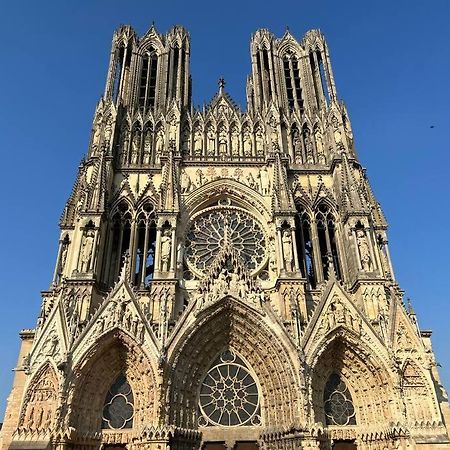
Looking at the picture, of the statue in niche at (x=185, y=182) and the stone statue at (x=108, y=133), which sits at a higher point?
the stone statue at (x=108, y=133)

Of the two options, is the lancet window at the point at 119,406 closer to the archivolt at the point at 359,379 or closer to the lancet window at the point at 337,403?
the archivolt at the point at 359,379

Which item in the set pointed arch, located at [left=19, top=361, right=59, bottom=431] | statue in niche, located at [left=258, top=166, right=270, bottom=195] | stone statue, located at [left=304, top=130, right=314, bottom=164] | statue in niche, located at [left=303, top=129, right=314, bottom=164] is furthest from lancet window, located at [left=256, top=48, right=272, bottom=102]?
pointed arch, located at [left=19, top=361, right=59, bottom=431]

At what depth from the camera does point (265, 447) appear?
49.1 feet

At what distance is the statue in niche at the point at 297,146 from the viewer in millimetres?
21859

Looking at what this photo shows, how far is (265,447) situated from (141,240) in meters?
9.66

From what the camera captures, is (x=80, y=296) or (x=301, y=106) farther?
(x=301, y=106)

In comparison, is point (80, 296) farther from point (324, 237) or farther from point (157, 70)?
point (157, 70)

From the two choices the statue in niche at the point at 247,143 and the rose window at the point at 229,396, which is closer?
the rose window at the point at 229,396

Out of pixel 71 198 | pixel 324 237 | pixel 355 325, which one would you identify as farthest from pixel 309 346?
pixel 71 198

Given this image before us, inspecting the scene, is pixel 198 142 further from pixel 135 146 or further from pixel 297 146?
pixel 297 146

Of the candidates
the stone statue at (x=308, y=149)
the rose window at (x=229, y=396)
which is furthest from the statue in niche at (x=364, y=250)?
the rose window at (x=229, y=396)

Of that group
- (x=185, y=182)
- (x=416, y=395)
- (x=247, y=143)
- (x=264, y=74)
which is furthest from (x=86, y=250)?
(x=264, y=74)

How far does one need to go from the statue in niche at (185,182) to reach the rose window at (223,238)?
4.43 ft

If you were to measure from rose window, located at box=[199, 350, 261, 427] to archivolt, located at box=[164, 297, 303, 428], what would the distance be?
277mm
